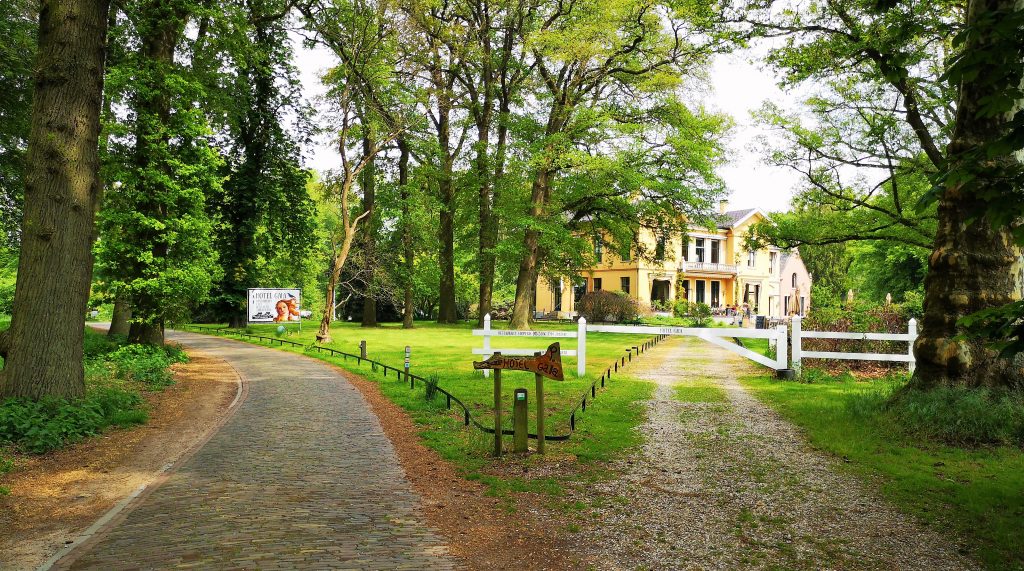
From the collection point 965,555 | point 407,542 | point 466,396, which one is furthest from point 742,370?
point 407,542

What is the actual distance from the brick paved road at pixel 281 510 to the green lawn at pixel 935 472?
441 cm

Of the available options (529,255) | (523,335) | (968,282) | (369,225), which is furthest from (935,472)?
(369,225)

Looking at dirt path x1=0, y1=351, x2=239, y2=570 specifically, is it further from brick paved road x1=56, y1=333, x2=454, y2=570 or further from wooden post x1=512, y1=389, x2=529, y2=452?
wooden post x1=512, y1=389, x2=529, y2=452

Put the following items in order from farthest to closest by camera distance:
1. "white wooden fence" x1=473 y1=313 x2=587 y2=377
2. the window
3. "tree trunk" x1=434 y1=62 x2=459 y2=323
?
1. "tree trunk" x1=434 y1=62 x2=459 y2=323
2. the window
3. "white wooden fence" x1=473 y1=313 x2=587 y2=377

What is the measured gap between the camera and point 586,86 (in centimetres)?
2886

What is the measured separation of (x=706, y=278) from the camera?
52719 mm

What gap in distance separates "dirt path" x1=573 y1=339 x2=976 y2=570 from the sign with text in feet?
80.6

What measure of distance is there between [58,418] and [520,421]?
6525 mm

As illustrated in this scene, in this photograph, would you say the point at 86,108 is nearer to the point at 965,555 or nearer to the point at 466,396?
the point at 466,396

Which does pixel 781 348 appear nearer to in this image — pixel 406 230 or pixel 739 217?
pixel 406 230

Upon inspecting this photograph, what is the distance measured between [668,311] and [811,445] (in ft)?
116

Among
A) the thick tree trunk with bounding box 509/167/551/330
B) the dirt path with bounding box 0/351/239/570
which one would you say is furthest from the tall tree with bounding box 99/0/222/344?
the thick tree trunk with bounding box 509/167/551/330

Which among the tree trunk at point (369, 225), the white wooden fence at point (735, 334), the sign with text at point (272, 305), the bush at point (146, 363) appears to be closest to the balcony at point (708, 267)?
the tree trunk at point (369, 225)

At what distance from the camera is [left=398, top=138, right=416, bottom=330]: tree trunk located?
1341 inches
